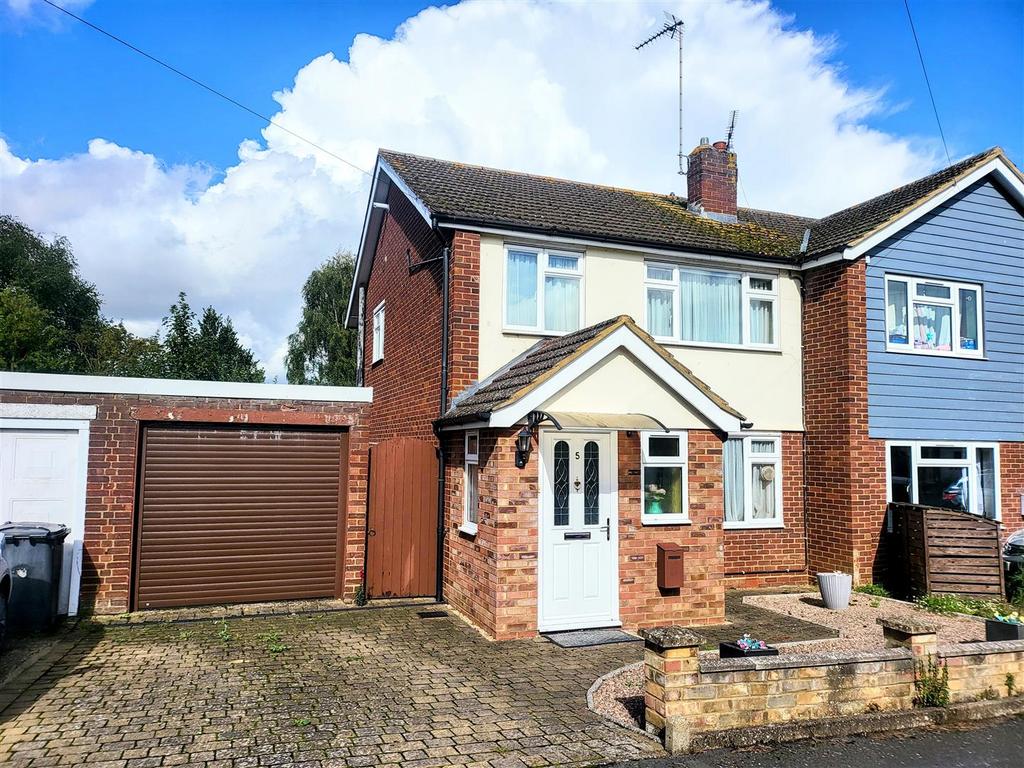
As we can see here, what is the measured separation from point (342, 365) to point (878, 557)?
23.9 metres

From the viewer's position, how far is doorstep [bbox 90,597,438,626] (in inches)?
341

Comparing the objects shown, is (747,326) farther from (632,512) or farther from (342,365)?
(342,365)

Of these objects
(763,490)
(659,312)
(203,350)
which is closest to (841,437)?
(763,490)

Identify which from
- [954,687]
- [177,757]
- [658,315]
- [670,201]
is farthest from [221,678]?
[670,201]

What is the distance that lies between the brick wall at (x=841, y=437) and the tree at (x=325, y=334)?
22.1 meters

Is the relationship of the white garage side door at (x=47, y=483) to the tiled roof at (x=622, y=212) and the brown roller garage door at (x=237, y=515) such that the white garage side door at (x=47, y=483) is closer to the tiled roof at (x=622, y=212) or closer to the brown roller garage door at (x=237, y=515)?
the brown roller garage door at (x=237, y=515)

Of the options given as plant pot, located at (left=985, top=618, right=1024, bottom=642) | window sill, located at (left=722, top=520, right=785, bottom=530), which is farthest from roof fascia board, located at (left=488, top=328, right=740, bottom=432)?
window sill, located at (left=722, top=520, right=785, bottom=530)

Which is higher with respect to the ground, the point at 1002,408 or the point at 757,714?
the point at 1002,408

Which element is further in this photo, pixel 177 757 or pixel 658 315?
pixel 658 315

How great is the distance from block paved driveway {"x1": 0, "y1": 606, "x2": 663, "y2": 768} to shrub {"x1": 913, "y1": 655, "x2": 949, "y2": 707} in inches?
96.4

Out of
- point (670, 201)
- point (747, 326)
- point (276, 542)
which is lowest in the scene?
point (276, 542)

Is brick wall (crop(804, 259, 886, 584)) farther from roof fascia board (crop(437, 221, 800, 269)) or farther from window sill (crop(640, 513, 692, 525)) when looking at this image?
window sill (crop(640, 513, 692, 525))

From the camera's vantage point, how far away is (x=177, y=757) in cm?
477

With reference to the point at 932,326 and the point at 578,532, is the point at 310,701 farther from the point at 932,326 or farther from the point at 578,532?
the point at 932,326
